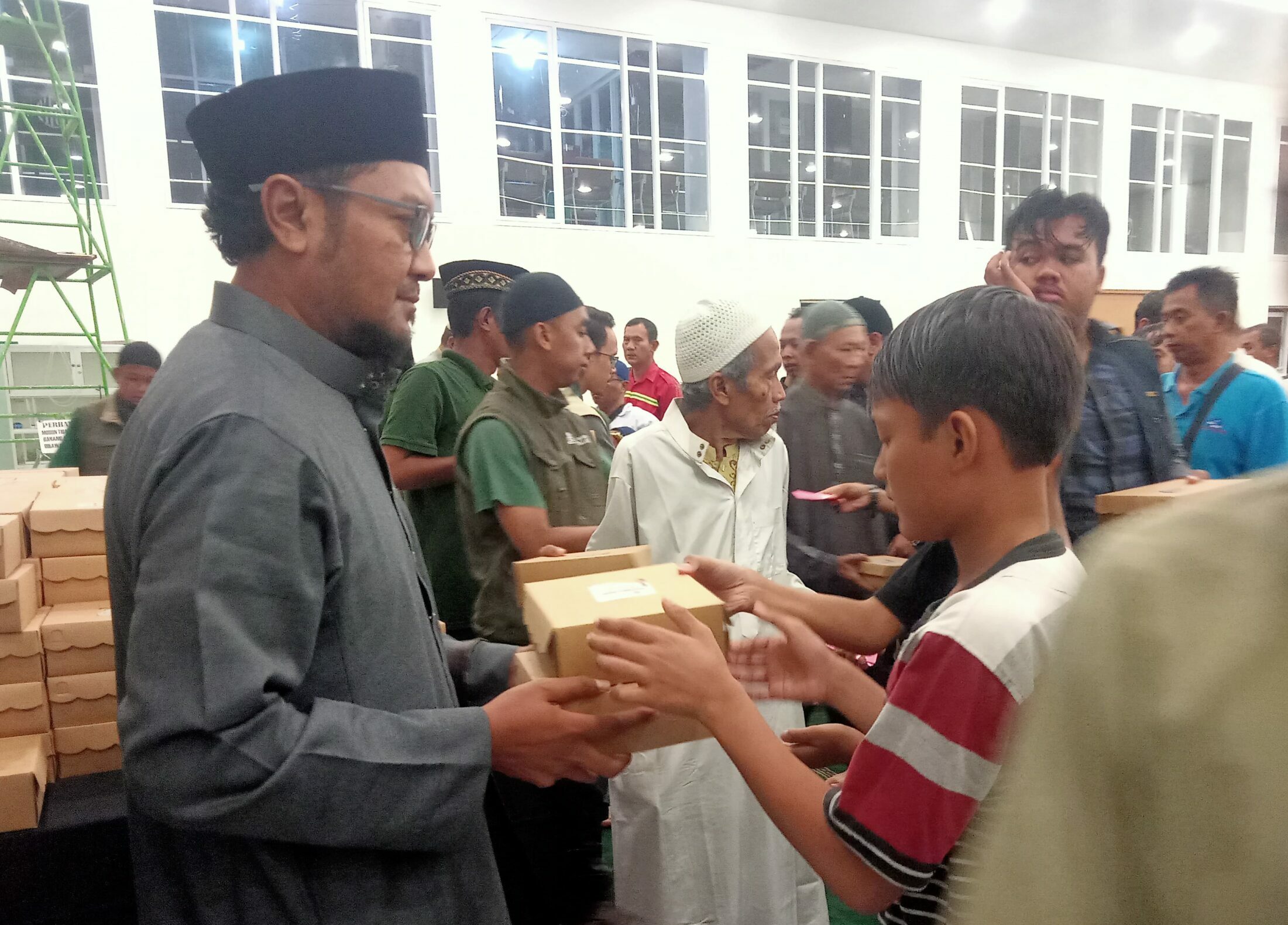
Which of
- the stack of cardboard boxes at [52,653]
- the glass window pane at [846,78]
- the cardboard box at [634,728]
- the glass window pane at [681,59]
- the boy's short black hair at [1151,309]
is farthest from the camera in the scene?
the glass window pane at [846,78]

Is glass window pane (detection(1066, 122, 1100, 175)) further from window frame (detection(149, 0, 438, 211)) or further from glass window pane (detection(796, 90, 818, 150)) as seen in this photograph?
window frame (detection(149, 0, 438, 211))

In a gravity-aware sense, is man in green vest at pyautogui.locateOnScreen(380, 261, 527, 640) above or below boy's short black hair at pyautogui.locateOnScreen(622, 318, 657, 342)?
below

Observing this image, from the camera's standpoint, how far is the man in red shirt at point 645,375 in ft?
19.9

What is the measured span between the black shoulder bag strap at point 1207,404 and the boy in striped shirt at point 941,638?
8.42ft

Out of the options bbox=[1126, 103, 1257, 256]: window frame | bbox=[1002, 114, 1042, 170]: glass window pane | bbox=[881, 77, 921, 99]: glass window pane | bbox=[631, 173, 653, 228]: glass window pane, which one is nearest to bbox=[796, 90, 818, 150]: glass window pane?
bbox=[881, 77, 921, 99]: glass window pane

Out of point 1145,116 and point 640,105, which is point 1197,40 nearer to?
point 1145,116

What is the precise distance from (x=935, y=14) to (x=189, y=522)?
1242 centimetres

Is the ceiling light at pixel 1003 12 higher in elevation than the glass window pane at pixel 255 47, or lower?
higher

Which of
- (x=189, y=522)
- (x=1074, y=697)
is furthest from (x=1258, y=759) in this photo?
(x=189, y=522)

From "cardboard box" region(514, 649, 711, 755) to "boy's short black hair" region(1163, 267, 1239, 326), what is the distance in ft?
11.0

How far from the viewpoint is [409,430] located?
2.77 meters

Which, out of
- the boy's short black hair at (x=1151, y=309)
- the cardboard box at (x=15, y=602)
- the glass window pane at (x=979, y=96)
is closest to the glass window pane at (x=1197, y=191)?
the glass window pane at (x=979, y=96)

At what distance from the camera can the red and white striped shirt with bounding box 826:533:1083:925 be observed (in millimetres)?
930

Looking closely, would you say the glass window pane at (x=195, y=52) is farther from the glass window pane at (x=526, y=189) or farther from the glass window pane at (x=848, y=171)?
the glass window pane at (x=848, y=171)
